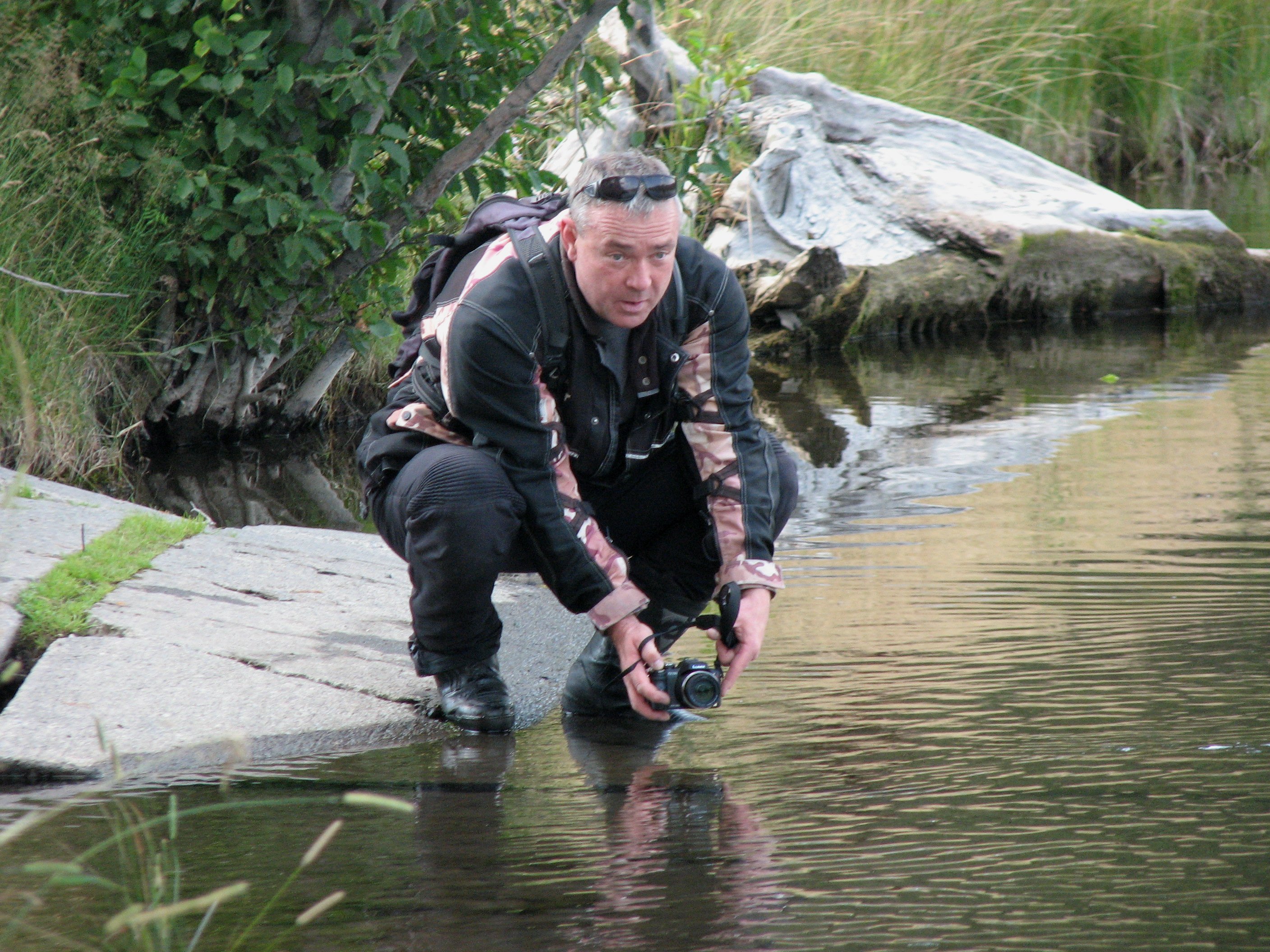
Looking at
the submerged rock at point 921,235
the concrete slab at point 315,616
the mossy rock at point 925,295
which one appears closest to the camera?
the concrete slab at point 315,616

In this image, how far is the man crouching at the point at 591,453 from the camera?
2547 mm

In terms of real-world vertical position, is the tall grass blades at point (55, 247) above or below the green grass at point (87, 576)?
above

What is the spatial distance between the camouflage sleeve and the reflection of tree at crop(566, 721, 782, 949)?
1.36 ft

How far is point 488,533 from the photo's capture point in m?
2.59

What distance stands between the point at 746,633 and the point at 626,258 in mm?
711

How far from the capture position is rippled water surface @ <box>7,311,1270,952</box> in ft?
6.16

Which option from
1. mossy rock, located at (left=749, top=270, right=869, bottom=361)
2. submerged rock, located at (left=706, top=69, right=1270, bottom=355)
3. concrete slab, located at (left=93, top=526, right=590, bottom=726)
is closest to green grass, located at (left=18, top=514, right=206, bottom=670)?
concrete slab, located at (left=93, top=526, right=590, bottom=726)

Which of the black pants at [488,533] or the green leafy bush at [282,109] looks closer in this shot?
the black pants at [488,533]

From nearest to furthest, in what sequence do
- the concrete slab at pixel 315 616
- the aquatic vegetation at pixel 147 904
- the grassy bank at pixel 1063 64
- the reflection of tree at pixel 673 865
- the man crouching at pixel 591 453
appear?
the aquatic vegetation at pixel 147 904
the reflection of tree at pixel 673 865
the man crouching at pixel 591 453
the concrete slab at pixel 315 616
the grassy bank at pixel 1063 64

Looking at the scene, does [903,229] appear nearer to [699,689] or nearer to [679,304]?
[679,304]

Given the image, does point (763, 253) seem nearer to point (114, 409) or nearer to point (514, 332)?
point (114, 409)

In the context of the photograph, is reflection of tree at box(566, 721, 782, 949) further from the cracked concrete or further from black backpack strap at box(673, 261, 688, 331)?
black backpack strap at box(673, 261, 688, 331)

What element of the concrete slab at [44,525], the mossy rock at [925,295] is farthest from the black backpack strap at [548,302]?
the mossy rock at [925,295]

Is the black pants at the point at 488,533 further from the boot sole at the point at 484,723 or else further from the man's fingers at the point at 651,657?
the man's fingers at the point at 651,657
